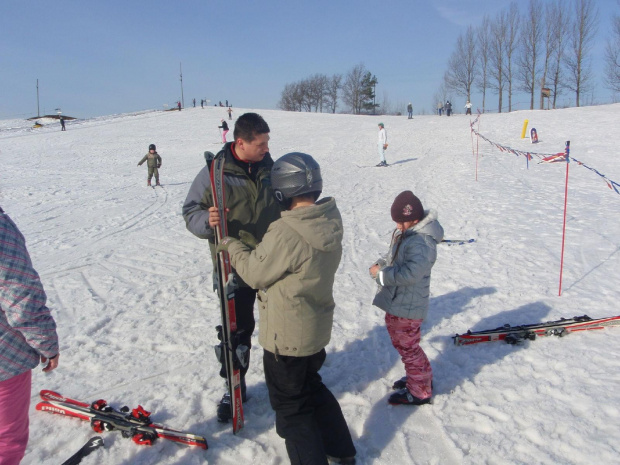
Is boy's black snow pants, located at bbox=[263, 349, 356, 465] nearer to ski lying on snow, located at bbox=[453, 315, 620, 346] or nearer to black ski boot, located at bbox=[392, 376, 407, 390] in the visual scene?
black ski boot, located at bbox=[392, 376, 407, 390]

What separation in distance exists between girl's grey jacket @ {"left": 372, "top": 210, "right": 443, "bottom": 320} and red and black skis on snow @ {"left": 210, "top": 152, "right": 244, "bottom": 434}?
1.10 m

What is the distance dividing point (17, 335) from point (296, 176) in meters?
1.62

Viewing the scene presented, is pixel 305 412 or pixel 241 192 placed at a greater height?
pixel 241 192

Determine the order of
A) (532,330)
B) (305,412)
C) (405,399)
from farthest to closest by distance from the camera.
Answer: (532,330) < (405,399) < (305,412)

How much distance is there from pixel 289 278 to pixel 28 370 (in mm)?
1414

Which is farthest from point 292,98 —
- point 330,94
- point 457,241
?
point 457,241

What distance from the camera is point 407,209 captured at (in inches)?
127

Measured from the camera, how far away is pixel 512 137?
23.3 meters

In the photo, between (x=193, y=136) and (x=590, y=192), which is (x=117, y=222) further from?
(x=193, y=136)

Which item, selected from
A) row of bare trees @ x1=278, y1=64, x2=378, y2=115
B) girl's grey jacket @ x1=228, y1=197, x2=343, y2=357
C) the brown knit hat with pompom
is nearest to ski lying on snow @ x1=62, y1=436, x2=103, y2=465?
girl's grey jacket @ x1=228, y1=197, x2=343, y2=357

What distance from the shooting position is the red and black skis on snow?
2871 mm

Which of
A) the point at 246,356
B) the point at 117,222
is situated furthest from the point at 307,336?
the point at 117,222

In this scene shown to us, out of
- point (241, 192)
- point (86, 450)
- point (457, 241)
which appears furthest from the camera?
point (457, 241)

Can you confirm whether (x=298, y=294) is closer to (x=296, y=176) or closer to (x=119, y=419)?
(x=296, y=176)
